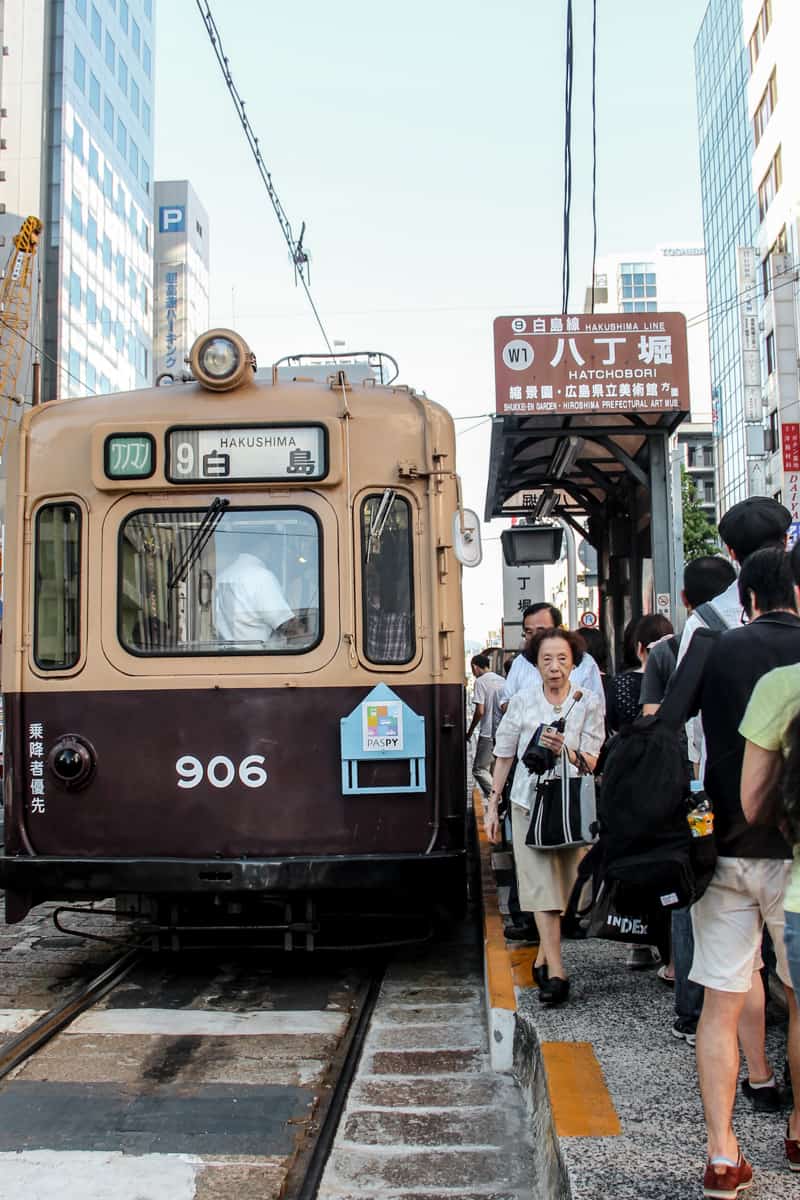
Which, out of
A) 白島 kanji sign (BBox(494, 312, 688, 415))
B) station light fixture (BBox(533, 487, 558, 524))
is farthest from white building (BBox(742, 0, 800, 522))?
白島 kanji sign (BBox(494, 312, 688, 415))

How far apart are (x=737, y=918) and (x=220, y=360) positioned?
4.13 meters

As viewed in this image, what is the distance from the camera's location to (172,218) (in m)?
66.0

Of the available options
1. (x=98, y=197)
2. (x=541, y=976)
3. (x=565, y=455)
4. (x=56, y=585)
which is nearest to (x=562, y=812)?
(x=541, y=976)

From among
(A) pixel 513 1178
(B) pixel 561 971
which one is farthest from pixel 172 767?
(A) pixel 513 1178

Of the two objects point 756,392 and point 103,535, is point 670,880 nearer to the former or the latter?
point 103,535

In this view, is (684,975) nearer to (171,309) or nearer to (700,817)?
(700,817)

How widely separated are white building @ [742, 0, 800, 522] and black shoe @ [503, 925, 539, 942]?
26.6m

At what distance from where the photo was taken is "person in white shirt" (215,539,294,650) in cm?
600

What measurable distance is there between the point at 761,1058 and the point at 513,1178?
2.90ft

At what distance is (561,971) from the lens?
16.1 ft

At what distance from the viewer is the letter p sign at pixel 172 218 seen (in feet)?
216

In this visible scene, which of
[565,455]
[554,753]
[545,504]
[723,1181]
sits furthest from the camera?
[545,504]

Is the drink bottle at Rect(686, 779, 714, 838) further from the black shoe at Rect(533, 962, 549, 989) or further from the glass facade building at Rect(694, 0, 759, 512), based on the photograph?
the glass facade building at Rect(694, 0, 759, 512)

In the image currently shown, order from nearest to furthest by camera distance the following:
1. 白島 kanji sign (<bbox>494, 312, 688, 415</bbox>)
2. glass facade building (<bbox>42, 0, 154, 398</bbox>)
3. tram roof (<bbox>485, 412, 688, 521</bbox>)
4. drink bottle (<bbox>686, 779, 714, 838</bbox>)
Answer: drink bottle (<bbox>686, 779, 714, 838</bbox>) → 白島 kanji sign (<bbox>494, 312, 688, 415</bbox>) → tram roof (<bbox>485, 412, 688, 521</bbox>) → glass facade building (<bbox>42, 0, 154, 398</bbox>)
